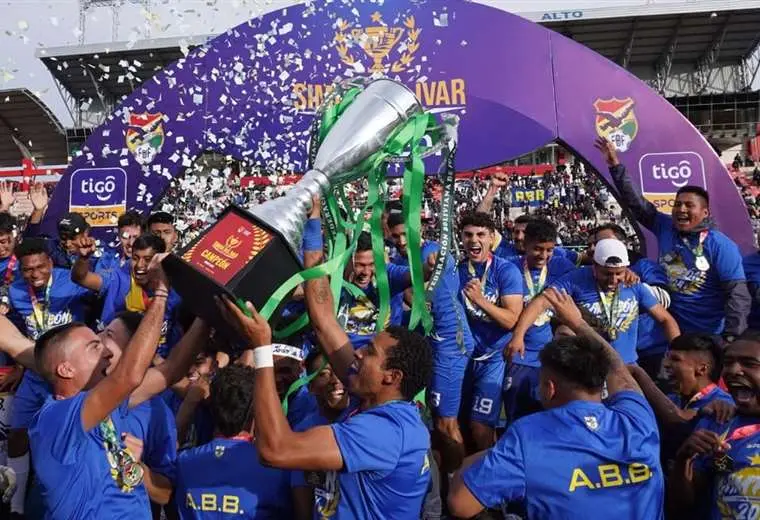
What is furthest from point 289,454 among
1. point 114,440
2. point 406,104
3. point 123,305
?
point 123,305

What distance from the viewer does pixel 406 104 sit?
100 inches

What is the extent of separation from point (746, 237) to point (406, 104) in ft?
17.7

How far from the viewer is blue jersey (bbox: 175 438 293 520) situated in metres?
2.51

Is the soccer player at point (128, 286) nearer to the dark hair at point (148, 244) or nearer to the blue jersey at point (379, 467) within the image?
the dark hair at point (148, 244)

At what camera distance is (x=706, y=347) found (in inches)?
118

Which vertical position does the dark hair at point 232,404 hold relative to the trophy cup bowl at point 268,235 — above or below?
below

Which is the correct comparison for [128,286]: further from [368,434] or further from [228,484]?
[368,434]

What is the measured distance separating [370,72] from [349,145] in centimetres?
478

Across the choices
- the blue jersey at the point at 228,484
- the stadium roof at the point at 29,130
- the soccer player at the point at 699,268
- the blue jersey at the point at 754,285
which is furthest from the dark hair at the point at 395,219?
the stadium roof at the point at 29,130

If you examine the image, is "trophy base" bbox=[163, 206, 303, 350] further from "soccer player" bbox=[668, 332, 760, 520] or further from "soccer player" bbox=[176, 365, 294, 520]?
"soccer player" bbox=[668, 332, 760, 520]

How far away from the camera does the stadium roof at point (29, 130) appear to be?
22219mm

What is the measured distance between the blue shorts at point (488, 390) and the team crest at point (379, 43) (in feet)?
11.8

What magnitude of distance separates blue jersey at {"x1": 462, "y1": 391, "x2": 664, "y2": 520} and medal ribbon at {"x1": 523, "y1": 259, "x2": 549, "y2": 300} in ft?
8.86

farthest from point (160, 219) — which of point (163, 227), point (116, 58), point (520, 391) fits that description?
point (116, 58)
